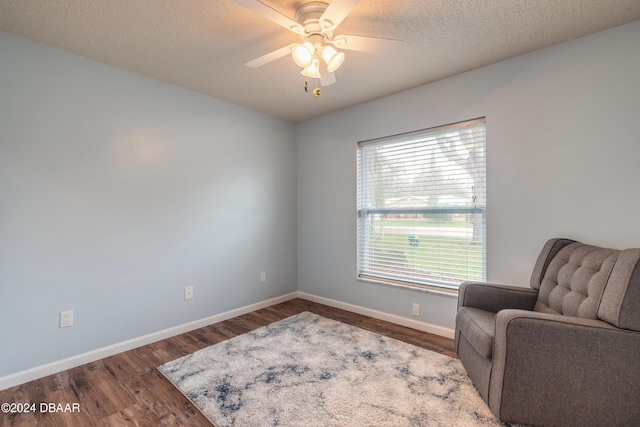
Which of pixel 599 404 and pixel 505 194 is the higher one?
pixel 505 194

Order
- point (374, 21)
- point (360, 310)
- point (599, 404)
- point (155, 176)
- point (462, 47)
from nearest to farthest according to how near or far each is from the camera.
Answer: point (599, 404), point (374, 21), point (462, 47), point (155, 176), point (360, 310)

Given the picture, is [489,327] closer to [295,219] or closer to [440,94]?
[440,94]

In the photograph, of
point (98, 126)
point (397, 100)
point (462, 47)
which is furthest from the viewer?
point (397, 100)

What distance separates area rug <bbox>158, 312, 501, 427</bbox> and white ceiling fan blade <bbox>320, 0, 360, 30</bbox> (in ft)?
7.15

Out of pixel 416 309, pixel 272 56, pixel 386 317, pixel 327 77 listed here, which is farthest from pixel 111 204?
pixel 416 309

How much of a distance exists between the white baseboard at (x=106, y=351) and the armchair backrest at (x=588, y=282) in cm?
288

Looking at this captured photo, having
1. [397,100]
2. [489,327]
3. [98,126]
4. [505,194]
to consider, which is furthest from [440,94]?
[98,126]

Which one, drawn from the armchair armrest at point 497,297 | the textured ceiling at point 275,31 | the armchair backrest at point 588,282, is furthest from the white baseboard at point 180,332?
the textured ceiling at point 275,31

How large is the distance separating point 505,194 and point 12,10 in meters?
3.65

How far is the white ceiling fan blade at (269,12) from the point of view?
4.57 ft

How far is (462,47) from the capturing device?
7.33 ft

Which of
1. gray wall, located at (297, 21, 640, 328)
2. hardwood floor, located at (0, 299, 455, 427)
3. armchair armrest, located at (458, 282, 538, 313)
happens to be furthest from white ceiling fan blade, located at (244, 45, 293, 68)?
hardwood floor, located at (0, 299, 455, 427)

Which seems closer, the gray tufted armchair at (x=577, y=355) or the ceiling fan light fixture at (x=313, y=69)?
the gray tufted armchair at (x=577, y=355)

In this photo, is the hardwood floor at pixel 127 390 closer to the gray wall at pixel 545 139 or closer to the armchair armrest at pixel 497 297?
the armchair armrest at pixel 497 297
